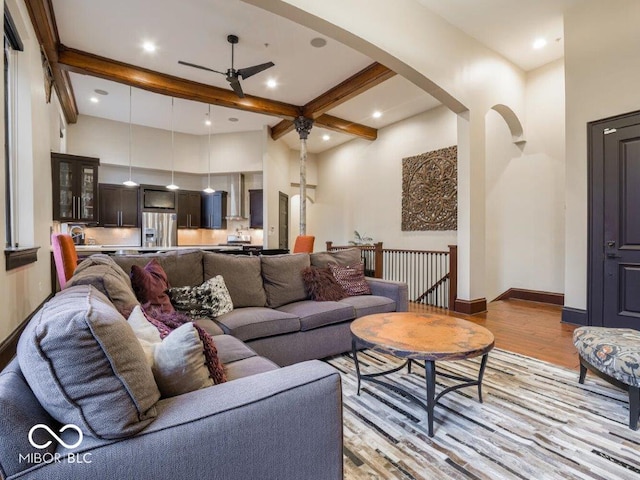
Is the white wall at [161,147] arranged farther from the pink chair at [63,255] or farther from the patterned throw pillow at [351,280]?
the pink chair at [63,255]

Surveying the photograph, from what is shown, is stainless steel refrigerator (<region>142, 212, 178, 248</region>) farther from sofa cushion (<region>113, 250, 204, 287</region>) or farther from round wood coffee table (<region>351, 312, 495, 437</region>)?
round wood coffee table (<region>351, 312, 495, 437</region>)

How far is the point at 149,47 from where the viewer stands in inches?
172

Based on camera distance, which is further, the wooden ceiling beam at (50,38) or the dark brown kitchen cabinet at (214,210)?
the dark brown kitchen cabinet at (214,210)

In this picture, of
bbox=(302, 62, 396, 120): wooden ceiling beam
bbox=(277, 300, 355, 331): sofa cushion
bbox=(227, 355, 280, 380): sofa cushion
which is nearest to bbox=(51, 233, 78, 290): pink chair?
bbox=(277, 300, 355, 331): sofa cushion

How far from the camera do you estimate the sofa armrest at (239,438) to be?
0.82m

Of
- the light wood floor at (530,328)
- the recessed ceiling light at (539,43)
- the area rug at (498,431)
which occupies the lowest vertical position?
the area rug at (498,431)

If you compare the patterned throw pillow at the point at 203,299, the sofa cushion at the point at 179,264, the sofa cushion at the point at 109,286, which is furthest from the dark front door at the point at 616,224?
the sofa cushion at the point at 109,286

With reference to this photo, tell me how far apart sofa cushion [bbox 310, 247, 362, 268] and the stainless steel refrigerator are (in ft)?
18.6

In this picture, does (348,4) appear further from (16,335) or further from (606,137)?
(16,335)

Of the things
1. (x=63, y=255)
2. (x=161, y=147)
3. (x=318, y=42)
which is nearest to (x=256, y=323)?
(x=63, y=255)

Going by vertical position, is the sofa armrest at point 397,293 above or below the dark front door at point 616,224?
below

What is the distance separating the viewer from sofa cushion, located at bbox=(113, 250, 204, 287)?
2674mm

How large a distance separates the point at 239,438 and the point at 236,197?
7941mm

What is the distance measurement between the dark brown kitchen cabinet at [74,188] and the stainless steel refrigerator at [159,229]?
1950 mm
